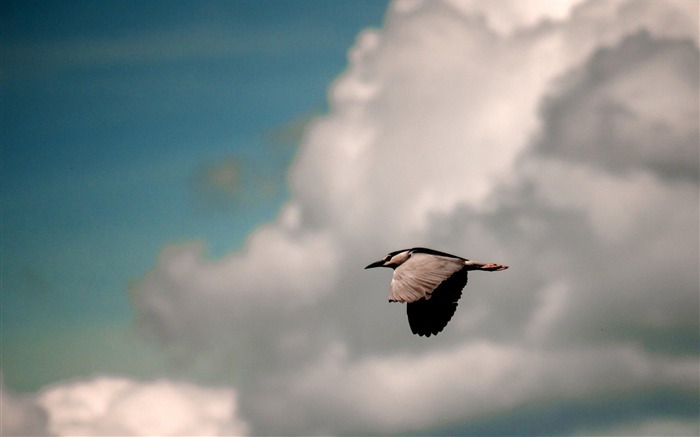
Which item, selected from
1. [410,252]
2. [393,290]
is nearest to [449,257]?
[410,252]

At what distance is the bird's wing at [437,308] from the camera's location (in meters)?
46.1

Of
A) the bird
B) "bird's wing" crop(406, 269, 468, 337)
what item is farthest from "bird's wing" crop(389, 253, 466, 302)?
"bird's wing" crop(406, 269, 468, 337)

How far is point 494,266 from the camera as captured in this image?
4584 cm

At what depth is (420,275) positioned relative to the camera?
4097 centimetres

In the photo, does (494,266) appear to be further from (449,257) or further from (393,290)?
(393,290)

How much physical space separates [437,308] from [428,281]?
20.1ft

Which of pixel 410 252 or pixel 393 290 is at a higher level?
pixel 410 252

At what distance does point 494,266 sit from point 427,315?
11.7 feet

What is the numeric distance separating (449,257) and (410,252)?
1791 mm

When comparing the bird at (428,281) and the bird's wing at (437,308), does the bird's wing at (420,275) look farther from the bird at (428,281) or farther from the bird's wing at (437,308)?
the bird's wing at (437,308)

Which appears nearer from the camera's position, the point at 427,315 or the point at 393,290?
the point at 393,290

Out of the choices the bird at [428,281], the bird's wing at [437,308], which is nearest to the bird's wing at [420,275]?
the bird at [428,281]

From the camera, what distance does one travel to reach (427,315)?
46375 mm

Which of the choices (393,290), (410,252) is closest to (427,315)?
(410,252)
